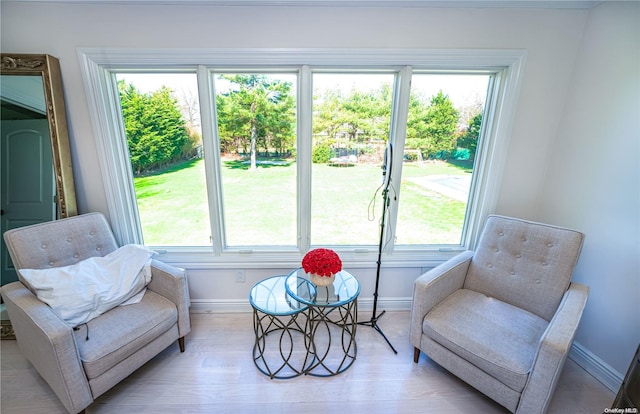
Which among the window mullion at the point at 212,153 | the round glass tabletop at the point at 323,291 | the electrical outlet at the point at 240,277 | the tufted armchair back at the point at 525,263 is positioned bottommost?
the electrical outlet at the point at 240,277

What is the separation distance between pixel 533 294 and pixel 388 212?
1054 mm

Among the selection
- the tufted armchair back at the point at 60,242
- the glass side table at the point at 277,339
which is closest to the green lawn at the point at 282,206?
the tufted armchair back at the point at 60,242

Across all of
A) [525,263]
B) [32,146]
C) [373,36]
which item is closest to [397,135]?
[373,36]

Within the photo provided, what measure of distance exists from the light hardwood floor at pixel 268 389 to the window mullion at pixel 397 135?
3.02 ft

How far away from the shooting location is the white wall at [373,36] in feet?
5.30

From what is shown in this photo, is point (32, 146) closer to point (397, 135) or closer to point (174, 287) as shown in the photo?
point (174, 287)

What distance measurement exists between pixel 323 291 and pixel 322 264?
221mm

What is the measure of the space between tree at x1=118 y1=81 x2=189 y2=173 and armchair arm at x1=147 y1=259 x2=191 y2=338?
0.85m

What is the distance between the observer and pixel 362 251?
6.89 ft

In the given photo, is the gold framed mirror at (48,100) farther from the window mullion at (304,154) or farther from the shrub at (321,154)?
the shrub at (321,154)

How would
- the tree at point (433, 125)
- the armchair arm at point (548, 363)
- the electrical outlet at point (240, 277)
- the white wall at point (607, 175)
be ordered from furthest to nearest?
the electrical outlet at point (240, 277) < the tree at point (433, 125) < the white wall at point (607, 175) < the armchair arm at point (548, 363)

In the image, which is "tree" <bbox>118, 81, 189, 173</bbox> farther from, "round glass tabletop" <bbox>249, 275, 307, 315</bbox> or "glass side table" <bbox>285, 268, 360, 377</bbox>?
"glass side table" <bbox>285, 268, 360, 377</bbox>

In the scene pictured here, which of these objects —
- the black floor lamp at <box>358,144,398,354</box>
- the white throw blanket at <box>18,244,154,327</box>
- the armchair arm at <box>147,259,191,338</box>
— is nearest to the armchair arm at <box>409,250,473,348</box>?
the black floor lamp at <box>358,144,398,354</box>

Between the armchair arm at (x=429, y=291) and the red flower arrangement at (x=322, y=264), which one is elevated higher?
the red flower arrangement at (x=322, y=264)
